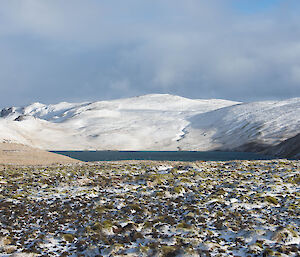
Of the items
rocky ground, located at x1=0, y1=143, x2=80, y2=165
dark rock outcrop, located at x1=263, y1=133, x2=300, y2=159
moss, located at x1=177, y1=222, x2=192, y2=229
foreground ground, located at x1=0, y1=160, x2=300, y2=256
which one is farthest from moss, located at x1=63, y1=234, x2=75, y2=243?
dark rock outcrop, located at x1=263, y1=133, x2=300, y2=159

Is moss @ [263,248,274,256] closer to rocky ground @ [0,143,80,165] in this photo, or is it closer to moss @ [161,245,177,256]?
moss @ [161,245,177,256]

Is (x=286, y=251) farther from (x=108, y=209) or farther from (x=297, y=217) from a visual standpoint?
(x=108, y=209)

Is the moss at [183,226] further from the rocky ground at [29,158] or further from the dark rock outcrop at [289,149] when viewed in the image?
the dark rock outcrop at [289,149]

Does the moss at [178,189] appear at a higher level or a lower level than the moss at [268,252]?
higher

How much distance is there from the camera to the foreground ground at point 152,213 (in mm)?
12469

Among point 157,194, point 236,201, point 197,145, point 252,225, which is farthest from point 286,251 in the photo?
point 197,145

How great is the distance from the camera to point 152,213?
15.8 metres

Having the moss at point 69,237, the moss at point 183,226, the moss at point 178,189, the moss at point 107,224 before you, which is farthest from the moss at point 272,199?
the moss at point 69,237

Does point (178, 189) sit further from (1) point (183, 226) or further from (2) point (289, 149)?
(2) point (289, 149)

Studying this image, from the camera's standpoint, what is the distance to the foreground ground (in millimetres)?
12469

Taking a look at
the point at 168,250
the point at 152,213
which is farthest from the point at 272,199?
the point at 168,250

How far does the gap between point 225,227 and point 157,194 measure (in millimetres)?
5229

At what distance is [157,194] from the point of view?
1847 cm

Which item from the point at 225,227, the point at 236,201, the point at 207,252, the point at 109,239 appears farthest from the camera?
the point at 236,201
